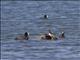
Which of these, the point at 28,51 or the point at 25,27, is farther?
the point at 25,27

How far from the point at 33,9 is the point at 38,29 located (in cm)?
1522

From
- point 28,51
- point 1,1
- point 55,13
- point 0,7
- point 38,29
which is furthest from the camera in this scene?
point 1,1

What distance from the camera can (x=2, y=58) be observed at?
3341 centimetres

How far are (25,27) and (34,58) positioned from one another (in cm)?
1362

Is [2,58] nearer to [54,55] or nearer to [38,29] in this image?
[54,55]

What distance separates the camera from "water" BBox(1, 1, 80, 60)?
34919 mm

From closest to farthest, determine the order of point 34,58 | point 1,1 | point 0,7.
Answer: point 34,58, point 0,7, point 1,1

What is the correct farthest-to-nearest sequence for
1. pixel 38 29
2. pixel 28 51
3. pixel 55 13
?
1. pixel 55 13
2. pixel 38 29
3. pixel 28 51

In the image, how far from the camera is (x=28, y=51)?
3575cm

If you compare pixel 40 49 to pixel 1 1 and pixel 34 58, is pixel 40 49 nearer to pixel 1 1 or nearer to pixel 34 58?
pixel 34 58

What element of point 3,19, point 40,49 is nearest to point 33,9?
point 3,19

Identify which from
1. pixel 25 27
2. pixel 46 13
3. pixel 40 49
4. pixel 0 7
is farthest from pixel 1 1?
pixel 40 49

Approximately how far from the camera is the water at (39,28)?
1375 inches

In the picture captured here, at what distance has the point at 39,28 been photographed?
46000 mm
